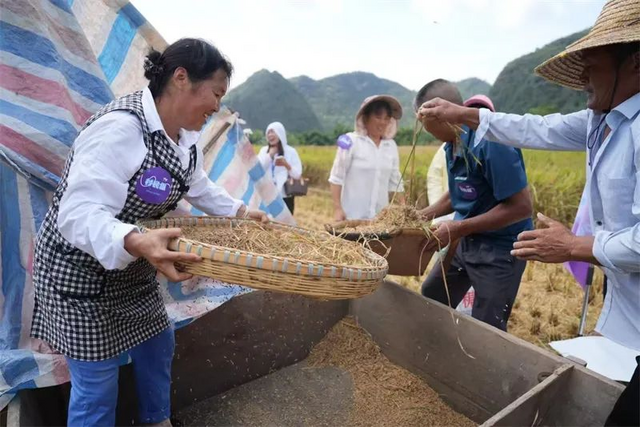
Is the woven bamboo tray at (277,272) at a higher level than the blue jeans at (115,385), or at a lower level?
higher

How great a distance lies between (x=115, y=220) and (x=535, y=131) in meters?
1.88

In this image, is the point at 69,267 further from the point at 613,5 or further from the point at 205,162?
the point at 613,5

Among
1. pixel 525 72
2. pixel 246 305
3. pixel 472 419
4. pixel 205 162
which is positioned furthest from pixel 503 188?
pixel 525 72

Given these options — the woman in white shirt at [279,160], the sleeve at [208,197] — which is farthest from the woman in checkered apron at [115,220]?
the woman in white shirt at [279,160]

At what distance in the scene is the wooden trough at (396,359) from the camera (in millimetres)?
1829

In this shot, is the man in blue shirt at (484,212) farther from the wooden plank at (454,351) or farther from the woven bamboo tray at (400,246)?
the wooden plank at (454,351)

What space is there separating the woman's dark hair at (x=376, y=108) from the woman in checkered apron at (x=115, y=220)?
2.53 m

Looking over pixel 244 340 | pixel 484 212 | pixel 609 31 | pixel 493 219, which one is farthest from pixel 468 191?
pixel 244 340

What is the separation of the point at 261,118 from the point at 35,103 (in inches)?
2467

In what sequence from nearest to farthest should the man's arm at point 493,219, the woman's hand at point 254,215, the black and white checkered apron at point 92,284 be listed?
the black and white checkered apron at point 92,284
the woman's hand at point 254,215
the man's arm at point 493,219

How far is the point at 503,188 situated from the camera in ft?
8.01

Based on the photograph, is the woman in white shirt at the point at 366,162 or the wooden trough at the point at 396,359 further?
the woman in white shirt at the point at 366,162

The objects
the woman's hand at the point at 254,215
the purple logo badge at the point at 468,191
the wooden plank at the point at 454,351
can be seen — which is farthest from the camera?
the purple logo badge at the point at 468,191

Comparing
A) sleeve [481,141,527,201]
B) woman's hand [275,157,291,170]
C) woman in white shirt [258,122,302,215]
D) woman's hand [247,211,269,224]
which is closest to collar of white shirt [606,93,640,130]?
sleeve [481,141,527,201]
